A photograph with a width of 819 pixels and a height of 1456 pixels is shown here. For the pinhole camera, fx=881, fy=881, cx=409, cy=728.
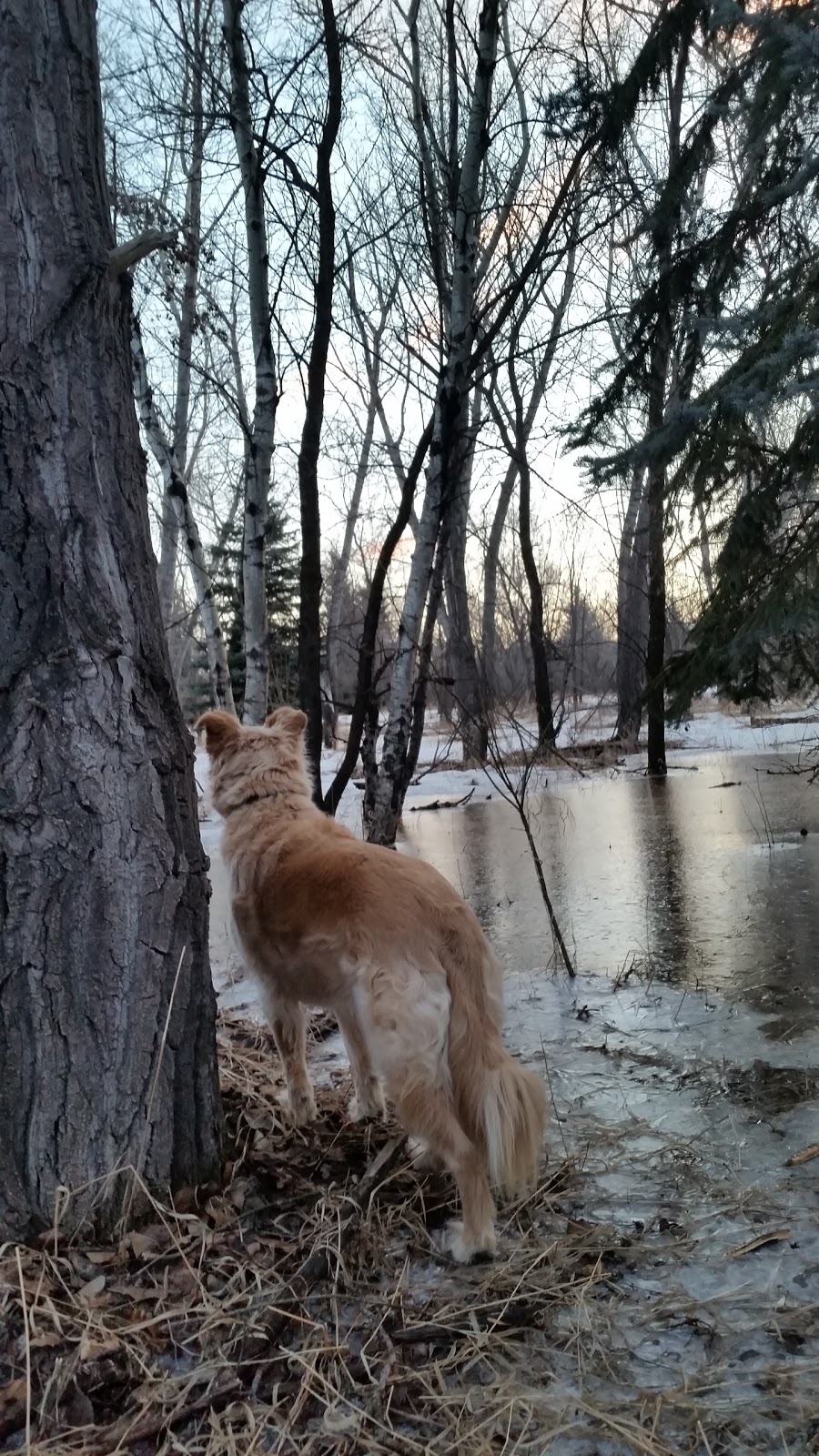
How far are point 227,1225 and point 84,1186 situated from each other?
1.43ft

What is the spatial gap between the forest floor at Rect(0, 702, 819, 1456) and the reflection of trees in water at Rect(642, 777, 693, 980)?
1899 mm

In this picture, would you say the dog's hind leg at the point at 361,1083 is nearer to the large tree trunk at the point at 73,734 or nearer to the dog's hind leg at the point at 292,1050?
the dog's hind leg at the point at 292,1050

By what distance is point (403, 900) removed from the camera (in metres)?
2.87

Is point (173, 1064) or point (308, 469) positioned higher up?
point (308, 469)

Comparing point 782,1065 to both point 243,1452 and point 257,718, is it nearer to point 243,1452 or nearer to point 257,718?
point 243,1452

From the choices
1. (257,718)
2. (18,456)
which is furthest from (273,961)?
(257,718)

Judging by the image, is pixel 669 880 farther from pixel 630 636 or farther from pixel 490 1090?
pixel 630 636

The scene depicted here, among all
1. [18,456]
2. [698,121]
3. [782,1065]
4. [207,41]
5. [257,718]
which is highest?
[207,41]

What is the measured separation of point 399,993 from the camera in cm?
271

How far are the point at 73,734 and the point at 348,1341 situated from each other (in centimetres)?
177

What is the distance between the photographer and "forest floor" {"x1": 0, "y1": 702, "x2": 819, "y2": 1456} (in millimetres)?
1891

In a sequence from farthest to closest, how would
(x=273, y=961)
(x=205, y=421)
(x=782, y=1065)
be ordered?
(x=205, y=421)
(x=782, y=1065)
(x=273, y=961)

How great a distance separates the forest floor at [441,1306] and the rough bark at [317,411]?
360 centimetres

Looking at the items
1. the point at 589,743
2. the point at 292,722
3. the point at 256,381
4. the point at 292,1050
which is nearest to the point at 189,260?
the point at 256,381
